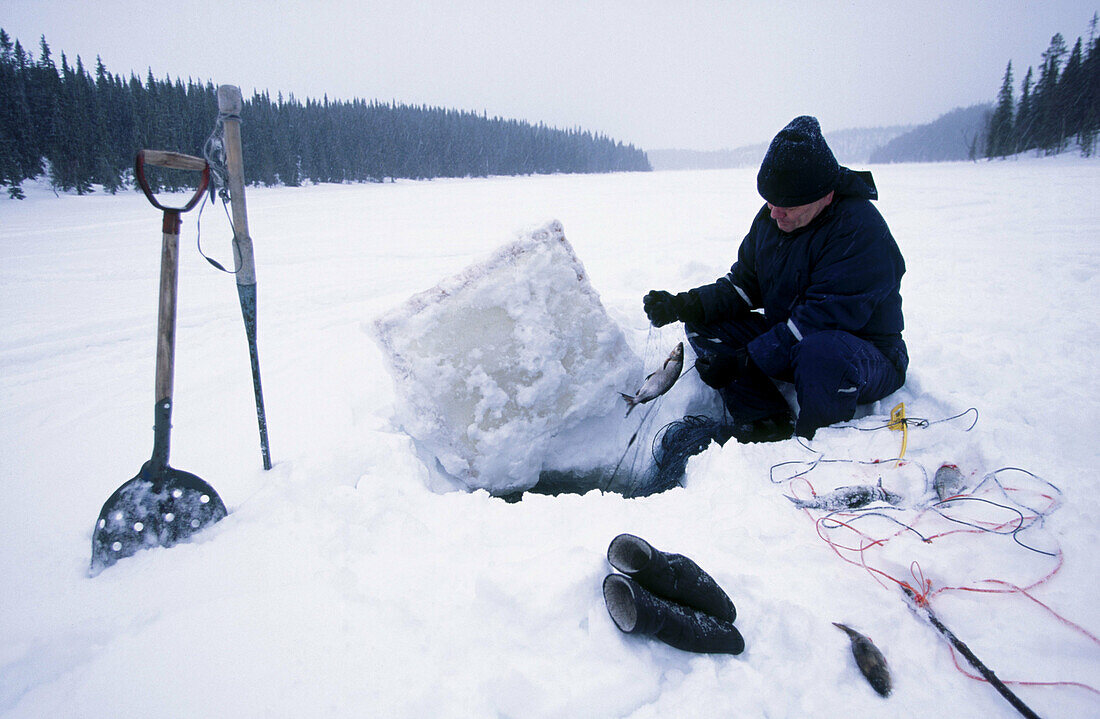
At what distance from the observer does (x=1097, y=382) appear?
2.44m

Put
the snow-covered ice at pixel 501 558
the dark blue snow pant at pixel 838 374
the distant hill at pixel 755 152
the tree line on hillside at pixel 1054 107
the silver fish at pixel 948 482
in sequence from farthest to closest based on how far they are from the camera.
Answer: the distant hill at pixel 755 152 < the tree line on hillside at pixel 1054 107 < the dark blue snow pant at pixel 838 374 < the silver fish at pixel 948 482 < the snow-covered ice at pixel 501 558

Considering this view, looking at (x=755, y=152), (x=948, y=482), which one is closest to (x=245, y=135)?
(x=948, y=482)

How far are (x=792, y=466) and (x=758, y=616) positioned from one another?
3.06ft

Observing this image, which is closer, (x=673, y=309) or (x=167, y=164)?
(x=167, y=164)

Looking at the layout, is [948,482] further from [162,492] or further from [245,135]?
[245,135]

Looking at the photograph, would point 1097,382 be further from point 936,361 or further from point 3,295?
point 3,295

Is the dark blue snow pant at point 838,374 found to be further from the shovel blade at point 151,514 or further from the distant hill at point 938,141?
the distant hill at point 938,141

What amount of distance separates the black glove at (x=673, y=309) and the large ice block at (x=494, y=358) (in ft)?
2.11

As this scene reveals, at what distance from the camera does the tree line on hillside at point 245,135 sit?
24.5 meters

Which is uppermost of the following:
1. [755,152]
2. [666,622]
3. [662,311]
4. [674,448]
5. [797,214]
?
[755,152]

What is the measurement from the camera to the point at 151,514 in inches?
61.0

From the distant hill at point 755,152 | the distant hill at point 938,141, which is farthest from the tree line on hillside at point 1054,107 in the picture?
the distant hill at point 755,152

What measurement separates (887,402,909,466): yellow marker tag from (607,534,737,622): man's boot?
1227mm

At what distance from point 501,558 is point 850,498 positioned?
142 centimetres
